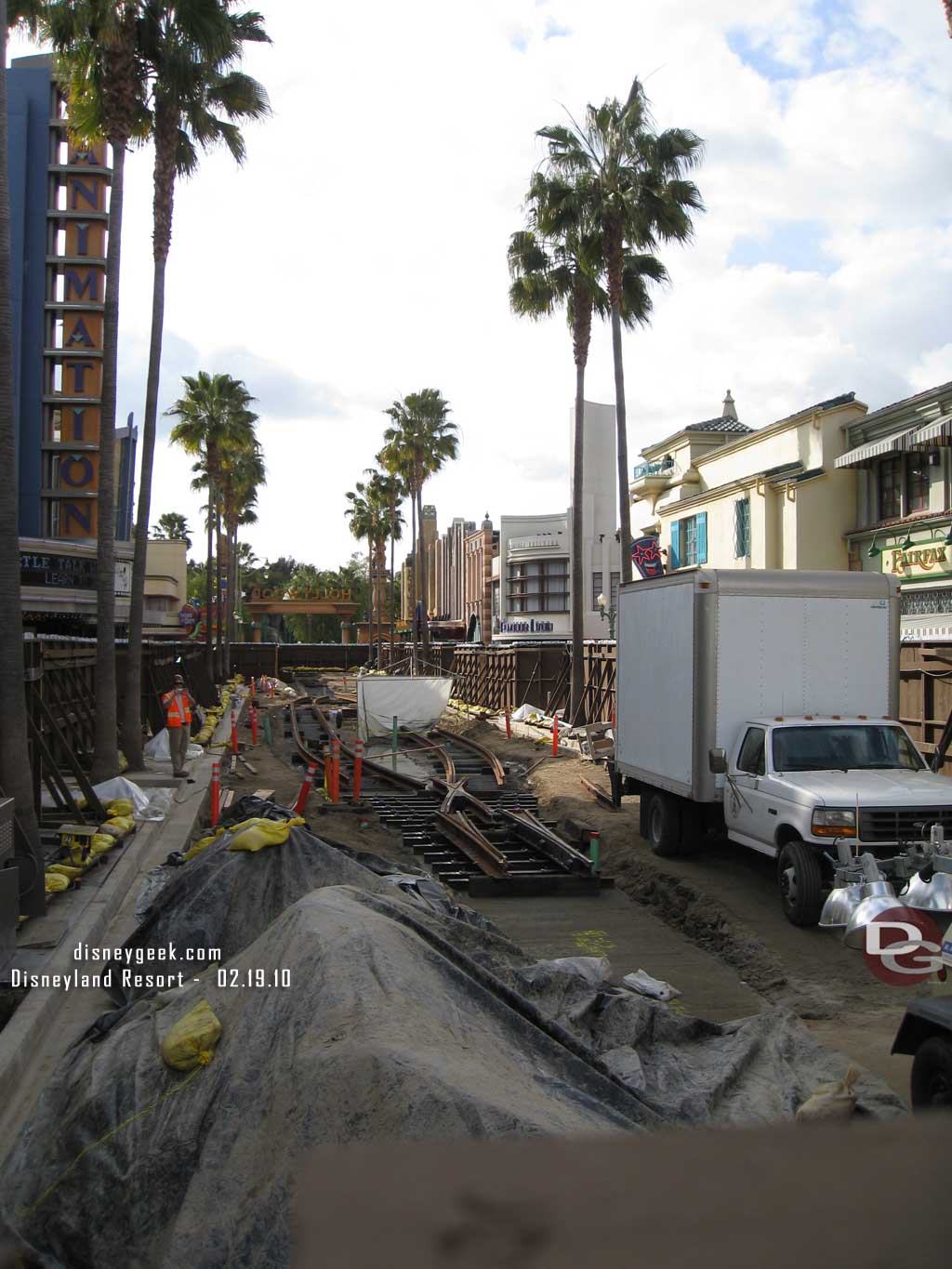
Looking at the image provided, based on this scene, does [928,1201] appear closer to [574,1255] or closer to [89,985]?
[574,1255]

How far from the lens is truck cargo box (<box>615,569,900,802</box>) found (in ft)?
38.1

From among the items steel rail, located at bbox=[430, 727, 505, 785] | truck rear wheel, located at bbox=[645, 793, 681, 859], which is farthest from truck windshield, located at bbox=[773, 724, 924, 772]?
steel rail, located at bbox=[430, 727, 505, 785]

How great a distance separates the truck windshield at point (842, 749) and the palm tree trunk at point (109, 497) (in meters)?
11.2

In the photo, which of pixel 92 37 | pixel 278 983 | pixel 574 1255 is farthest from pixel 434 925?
pixel 92 37

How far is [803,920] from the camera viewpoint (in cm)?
997

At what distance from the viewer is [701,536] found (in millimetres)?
34750

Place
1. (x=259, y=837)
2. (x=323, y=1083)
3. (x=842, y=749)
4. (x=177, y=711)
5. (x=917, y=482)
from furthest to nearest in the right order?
(x=917, y=482) → (x=177, y=711) → (x=842, y=749) → (x=259, y=837) → (x=323, y=1083)

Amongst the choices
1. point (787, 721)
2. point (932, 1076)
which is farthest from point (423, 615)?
point (932, 1076)

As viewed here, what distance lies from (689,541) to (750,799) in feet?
85.2

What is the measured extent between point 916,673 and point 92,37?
653 inches

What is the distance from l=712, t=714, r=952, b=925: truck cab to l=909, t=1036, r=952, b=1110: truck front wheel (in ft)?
14.7

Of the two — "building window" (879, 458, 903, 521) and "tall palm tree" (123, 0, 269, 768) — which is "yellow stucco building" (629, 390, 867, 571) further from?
"tall palm tree" (123, 0, 269, 768)

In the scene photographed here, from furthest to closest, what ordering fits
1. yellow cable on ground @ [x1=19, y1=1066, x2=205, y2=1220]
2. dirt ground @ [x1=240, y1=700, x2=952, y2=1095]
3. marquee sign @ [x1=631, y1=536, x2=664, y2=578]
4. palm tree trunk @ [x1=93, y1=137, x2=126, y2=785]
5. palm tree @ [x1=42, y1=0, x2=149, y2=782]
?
marquee sign @ [x1=631, y1=536, x2=664, y2=578] < palm tree trunk @ [x1=93, y1=137, x2=126, y2=785] < palm tree @ [x1=42, y1=0, x2=149, y2=782] < dirt ground @ [x1=240, y1=700, x2=952, y2=1095] < yellow cable on ground @ [x1=19, y1=1066, x2=205, y2=1220]

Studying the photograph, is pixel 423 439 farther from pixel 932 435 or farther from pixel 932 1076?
pixel 932 1076
